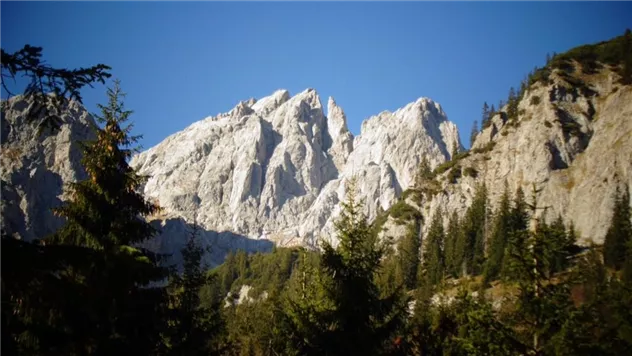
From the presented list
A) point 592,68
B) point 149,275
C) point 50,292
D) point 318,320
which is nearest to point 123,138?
point 149,275

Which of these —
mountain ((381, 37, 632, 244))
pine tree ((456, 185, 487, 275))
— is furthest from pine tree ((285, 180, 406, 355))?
mountain ((381, 37, 632, 244))

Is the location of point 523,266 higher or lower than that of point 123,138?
lower

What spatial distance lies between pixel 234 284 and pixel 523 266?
15124 centimetres

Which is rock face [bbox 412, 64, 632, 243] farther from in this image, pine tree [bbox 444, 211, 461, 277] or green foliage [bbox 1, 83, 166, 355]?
green foliage [bbox 1, 83, 166, 355]

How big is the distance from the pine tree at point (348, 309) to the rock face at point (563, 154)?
86.6m

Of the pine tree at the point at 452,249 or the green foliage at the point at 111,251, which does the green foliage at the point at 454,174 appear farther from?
the green foliage at the point at 111,251

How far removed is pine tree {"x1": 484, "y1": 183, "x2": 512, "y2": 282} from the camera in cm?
8431

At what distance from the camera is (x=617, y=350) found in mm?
17016

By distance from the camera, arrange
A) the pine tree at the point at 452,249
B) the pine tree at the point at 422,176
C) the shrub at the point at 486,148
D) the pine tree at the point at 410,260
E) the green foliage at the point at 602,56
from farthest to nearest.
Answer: the pine tree at the point at 422,176 < the shrub at the point at 486,148 < the green foliage at the point at 602,56 < the pine tree at the point at 410,260 < the pine tree at the point at 452,249

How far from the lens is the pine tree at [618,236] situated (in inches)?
2800

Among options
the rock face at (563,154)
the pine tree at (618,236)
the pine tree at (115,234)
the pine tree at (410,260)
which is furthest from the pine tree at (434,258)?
Answer: the pine tree at (115,234)

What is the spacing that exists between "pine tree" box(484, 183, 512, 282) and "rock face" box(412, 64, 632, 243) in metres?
9.80

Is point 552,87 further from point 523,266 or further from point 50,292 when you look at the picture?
Answer: point 50,292

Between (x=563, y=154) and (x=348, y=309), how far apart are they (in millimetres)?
118047
